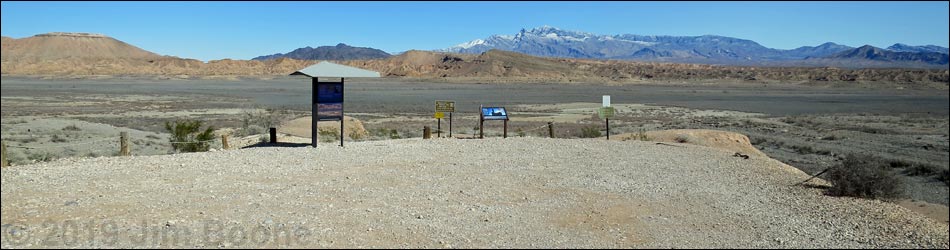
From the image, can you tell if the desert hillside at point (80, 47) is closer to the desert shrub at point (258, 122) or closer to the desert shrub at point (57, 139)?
the desert shrub at point (258, 122)

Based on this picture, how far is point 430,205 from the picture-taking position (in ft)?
28.8

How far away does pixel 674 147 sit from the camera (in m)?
16.5

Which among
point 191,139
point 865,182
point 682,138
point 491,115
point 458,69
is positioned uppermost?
point 458,69

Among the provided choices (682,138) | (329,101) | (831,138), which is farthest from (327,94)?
(831,138)

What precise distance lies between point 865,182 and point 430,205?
628 centimetres

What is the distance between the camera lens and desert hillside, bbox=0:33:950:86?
9525 centimetres

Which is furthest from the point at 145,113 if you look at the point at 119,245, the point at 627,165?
the point at 119,245

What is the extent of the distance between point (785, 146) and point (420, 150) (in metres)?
14.6

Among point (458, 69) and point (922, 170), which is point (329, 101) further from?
point (458, 69)

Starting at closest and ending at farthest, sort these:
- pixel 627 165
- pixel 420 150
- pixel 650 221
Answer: pixel 650 221, pixel 627 165, pixel 420 150

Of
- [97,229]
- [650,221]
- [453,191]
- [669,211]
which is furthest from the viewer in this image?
[453,191]

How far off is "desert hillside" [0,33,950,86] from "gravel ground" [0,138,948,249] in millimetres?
83477

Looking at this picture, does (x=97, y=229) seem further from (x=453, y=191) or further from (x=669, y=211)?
(x=669, y=211)

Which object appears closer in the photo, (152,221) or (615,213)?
(152,221)
